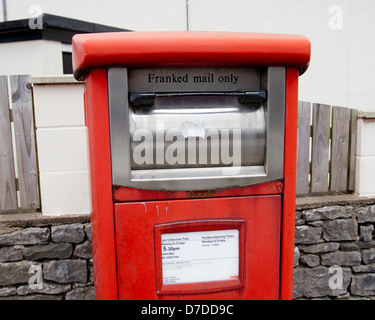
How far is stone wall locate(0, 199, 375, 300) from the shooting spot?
256 centimetres

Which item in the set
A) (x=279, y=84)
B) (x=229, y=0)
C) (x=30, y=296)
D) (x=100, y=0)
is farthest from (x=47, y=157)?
(x=229, y=0)

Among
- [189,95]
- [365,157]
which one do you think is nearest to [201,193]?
[189,95]

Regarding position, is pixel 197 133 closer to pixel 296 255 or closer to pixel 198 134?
pixel 198 134

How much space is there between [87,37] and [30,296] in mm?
2203

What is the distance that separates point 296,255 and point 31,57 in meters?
3.58

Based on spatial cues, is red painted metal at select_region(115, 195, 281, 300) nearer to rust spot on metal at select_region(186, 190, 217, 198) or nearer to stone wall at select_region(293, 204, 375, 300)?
rust spot on metal at select_region(186, 190, 217, 198)

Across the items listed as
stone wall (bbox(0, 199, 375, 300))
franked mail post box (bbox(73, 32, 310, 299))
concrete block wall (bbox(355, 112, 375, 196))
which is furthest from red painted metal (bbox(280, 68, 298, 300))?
concrete block wall (bbox(355, 112, 375, 196))

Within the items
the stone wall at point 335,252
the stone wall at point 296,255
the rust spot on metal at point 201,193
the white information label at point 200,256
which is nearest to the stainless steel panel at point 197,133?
the rust spot on metal at point 201,193

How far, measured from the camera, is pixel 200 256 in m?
1.41

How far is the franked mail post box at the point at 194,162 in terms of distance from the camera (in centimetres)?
127

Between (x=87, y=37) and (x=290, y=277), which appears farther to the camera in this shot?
(x=290, y=277)

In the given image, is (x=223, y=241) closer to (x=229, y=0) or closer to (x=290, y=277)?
(x=290, y=277)

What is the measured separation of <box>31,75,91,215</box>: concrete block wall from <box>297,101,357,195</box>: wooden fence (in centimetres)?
185

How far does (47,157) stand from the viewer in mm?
2529
